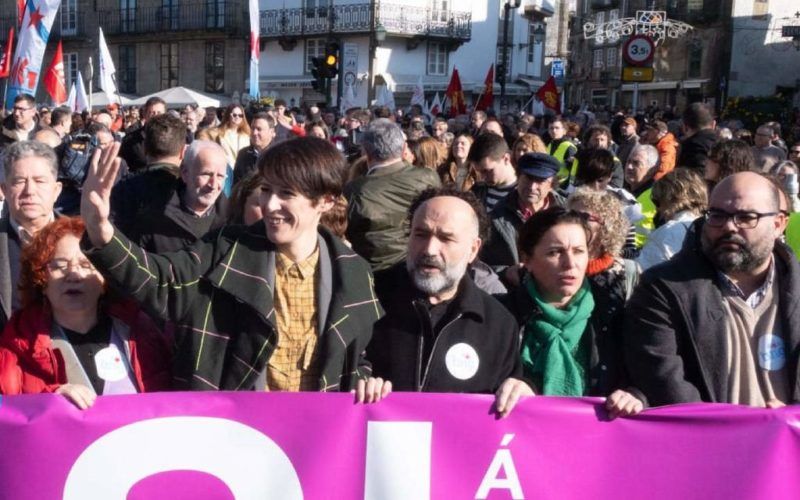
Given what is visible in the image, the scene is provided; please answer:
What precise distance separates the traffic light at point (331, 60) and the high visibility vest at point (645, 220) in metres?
13.3

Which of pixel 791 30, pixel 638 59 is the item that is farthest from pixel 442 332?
pixel 791 30

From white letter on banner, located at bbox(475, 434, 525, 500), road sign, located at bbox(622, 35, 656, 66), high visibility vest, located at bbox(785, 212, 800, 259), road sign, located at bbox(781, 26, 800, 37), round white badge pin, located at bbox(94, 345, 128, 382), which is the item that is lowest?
white letter on banner, located at bbox(475, 434, 525, 500)

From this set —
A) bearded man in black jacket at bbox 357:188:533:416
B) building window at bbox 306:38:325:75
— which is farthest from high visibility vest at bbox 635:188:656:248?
building window at bbox 306:38:325:75

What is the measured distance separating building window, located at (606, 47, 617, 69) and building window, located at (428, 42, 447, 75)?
472 inches

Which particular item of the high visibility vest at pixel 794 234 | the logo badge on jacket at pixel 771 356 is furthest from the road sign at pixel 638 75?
the logo badge on jacket at pixel 771 356

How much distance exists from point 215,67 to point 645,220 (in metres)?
40.0

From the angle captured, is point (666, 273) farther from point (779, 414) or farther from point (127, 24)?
point (127, 24)

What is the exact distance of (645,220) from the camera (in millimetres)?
6844

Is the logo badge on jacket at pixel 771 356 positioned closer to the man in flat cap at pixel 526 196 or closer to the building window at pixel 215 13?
the man in flat cap at pixel 526 196

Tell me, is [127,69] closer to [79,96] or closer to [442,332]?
[79,96]

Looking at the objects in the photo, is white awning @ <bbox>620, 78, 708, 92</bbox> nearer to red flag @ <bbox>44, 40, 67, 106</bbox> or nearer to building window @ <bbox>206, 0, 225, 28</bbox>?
building window @ <bbox>206, 0, 225, 28</bbox>

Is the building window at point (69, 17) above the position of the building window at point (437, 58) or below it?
above

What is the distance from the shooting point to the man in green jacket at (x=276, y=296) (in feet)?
10.3

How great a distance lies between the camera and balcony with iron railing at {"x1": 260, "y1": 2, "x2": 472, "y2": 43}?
41750mm
